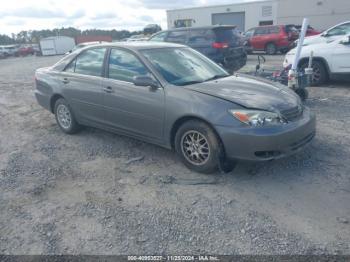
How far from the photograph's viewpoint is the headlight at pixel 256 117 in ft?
11.7

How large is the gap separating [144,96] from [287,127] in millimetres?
1838

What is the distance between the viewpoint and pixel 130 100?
444 cm

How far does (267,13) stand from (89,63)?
34244 millimetres

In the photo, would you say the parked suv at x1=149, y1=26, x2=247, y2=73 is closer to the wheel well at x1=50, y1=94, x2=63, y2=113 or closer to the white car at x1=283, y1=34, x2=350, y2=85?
the white car at x1=283, y1=34, x2=350, y2=85

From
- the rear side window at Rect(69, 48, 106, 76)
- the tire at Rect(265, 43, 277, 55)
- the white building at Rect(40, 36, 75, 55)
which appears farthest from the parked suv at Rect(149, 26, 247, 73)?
the white building at Rect(40, 36, 75, 55)

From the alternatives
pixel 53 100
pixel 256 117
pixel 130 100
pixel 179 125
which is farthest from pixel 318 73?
pixel 53 100

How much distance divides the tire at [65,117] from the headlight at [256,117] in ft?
10.3

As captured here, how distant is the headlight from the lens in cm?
358

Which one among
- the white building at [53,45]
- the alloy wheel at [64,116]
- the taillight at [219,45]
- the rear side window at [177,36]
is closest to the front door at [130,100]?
the alloy wheel at [64,116]

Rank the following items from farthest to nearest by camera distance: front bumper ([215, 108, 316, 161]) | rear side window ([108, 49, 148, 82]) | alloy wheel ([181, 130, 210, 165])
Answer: rear side window ([108, 49, 148, 82]) → alloy wheel ([181, 130, 210, 165]) → front bumper ([215, 108, 316, 161])

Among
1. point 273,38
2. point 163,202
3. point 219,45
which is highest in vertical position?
point 219,45

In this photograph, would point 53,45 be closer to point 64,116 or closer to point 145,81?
point 64,116

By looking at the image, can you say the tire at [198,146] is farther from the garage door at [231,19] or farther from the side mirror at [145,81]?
the garage door at [231,19]

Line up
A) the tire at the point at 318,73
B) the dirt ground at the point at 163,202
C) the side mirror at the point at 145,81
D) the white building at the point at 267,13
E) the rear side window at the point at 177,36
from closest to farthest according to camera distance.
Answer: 1. the dirt ground at the point at 163,202
2. the side mirror at the point at 145,81
3. the tire at the point at 318,73
4. the rear side window at the point at 177,36
5. the white building at the point at 267,13
